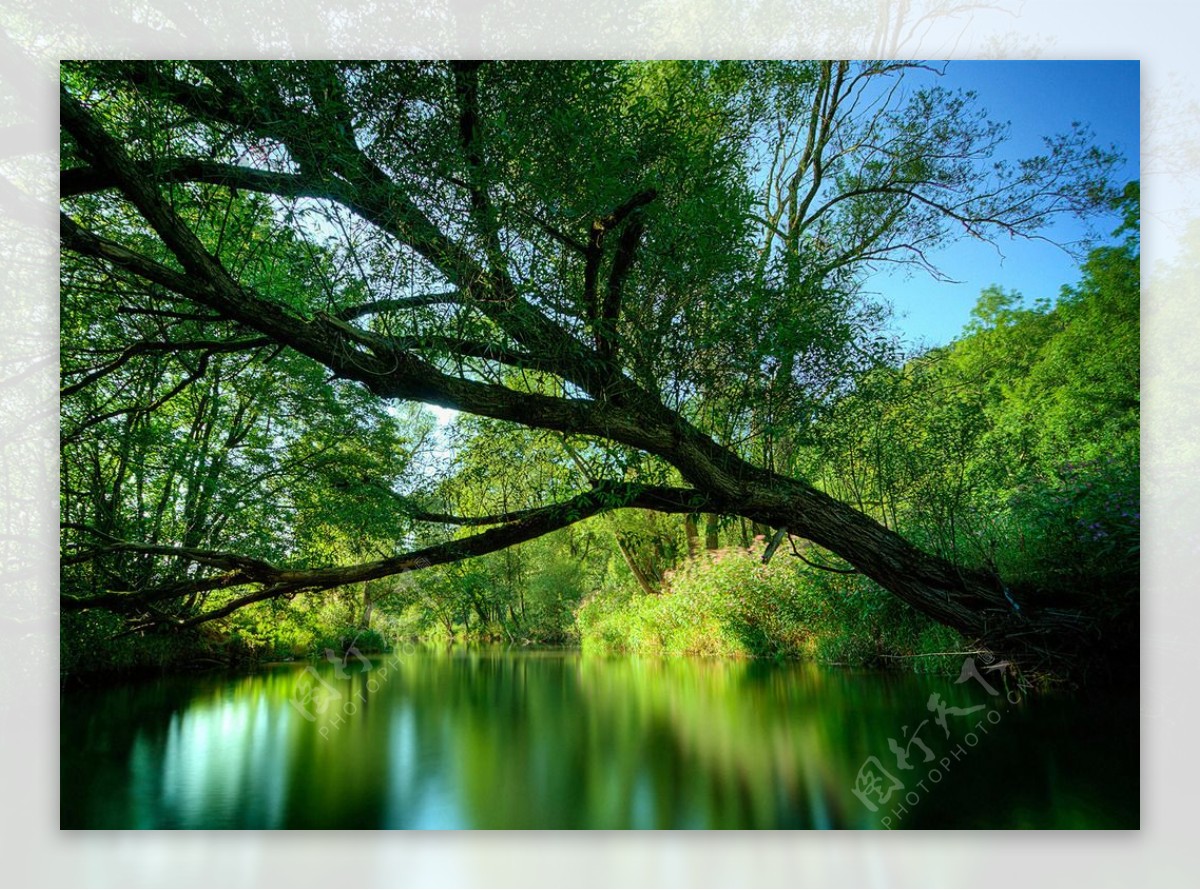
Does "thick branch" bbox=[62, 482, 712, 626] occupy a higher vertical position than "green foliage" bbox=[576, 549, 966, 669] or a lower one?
higher

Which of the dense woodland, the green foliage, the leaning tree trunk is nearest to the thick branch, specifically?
the dense woodland

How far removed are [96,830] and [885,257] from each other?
5086mm

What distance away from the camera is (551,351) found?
113 inches

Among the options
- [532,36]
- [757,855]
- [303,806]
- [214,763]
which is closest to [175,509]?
[214,763]

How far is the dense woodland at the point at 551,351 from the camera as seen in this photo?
2705 millimetres

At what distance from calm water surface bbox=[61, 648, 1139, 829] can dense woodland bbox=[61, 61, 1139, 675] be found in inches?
14.4

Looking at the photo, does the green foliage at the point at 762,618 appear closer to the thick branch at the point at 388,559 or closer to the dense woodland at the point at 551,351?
the dense woodland at the point at 551,351

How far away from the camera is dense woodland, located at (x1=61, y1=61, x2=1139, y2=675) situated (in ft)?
8.87

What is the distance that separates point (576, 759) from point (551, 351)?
6.91ft

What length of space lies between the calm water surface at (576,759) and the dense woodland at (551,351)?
Result: 366 mm

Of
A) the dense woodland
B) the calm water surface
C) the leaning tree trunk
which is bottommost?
the calm water surface

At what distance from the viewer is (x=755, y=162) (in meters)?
4.43

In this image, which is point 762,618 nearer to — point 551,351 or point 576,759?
point 576,759

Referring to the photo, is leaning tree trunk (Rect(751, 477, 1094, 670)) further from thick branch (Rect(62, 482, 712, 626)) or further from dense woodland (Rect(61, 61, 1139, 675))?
thick branch (Rect(62, 482, 712, 626))
